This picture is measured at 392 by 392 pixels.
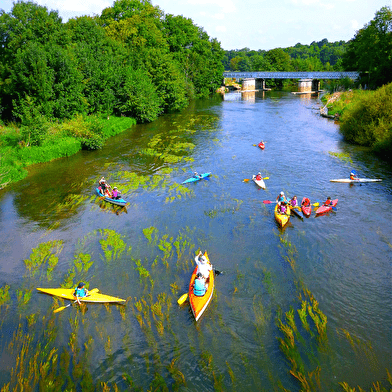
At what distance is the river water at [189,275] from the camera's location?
1201 centimetres

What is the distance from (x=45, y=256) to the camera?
19234 millimetres

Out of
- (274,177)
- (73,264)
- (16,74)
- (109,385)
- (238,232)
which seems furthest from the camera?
(16,74)

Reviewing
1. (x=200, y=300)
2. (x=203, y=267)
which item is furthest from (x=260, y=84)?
(x=200, y=300)

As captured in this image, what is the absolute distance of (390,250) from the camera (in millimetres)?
18531

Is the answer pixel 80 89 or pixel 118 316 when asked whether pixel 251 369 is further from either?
pixel 80 89

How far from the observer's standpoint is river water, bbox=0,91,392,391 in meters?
12.0

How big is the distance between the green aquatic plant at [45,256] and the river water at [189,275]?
113 millimetres

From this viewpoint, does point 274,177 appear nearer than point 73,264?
No

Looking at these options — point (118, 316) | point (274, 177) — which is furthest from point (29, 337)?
point (274, 177)

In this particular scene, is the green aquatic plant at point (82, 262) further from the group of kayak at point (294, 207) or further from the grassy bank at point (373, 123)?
the grassy bank at point (373, 123)

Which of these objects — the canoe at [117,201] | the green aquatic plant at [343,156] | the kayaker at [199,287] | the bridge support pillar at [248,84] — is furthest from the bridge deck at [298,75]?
the kayaker at [199,287]

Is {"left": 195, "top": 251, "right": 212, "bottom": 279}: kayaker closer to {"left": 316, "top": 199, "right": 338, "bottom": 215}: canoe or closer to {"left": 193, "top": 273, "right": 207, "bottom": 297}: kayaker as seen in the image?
{"left": 193, "top": 273, "right": 207, "bottom": 297}: kayaker

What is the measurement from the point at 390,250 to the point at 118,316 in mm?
15728

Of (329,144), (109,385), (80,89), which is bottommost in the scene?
(109,385)
